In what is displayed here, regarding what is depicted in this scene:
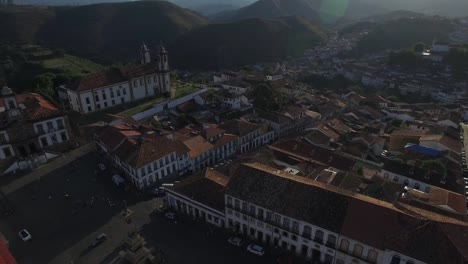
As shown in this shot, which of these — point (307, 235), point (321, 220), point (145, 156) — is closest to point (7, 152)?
point (145, 156)

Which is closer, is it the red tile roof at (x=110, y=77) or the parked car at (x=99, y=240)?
the parked car at (x=99, y=240)

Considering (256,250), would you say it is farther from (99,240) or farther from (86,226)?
(86,226)

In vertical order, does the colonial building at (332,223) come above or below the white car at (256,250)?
above

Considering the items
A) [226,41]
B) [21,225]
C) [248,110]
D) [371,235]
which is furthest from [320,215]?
[226,41]

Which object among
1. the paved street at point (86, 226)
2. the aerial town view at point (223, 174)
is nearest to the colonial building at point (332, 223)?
the aerial town view at point (223, 174)

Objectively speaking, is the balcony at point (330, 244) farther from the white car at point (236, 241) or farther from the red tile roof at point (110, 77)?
the red tile roof at point (110, 77)
